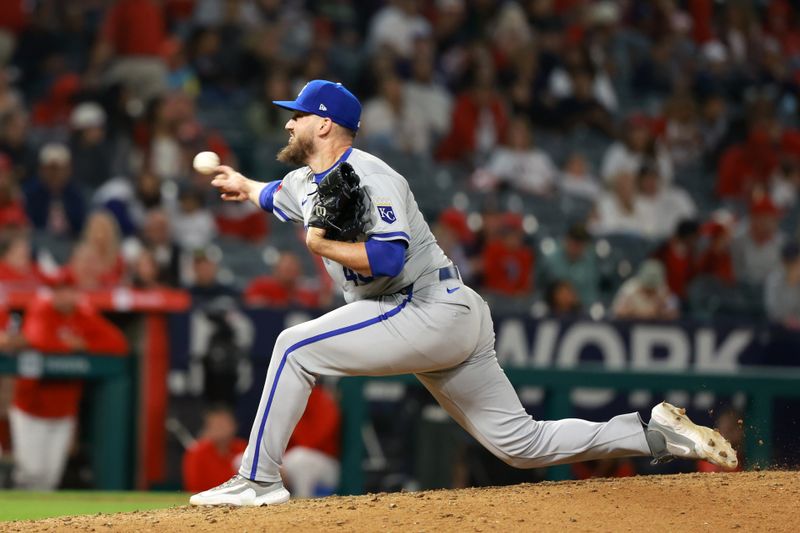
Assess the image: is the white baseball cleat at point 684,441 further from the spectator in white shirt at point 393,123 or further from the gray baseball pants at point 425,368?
the spectator in white shirt at point 393,123

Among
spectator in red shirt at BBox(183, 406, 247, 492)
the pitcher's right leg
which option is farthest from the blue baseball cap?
spectator in red shirt at BBox(183, 406, 247, 492)

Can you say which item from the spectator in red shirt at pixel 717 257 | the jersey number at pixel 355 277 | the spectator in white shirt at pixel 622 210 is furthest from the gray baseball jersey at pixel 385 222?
the spectator in red shirt at pixel 717 257

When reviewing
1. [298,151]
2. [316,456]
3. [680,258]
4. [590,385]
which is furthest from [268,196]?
[680,258]

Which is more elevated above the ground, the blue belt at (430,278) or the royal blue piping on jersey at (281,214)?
the royal blue piping on jersey at (281,214)

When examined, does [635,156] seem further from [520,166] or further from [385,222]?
[385,222]

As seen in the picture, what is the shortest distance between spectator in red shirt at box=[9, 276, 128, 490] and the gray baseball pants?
13.2 ft

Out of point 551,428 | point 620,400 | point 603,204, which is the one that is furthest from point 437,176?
point 551,428

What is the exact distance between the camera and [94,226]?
32.7ft

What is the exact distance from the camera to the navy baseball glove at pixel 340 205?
5.01 metres

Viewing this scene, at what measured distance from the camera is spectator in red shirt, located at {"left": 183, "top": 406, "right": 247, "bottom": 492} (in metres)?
8.65

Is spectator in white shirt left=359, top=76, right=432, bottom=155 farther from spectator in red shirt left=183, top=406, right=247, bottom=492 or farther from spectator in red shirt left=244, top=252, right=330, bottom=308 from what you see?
spectator in red shirt left=183, top=406, right=247, bottom=492

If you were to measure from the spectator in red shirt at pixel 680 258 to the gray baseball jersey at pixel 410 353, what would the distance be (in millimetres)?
6891

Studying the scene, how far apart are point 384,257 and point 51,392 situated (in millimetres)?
4805

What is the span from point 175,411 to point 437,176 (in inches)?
178
